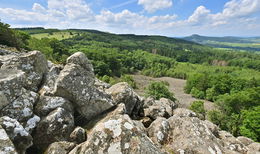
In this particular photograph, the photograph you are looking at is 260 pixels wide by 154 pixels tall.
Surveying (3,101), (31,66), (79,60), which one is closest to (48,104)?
(3,101)

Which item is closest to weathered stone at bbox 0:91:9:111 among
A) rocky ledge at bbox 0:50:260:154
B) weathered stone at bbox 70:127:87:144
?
rocky ledge at bbox 0:50:260:154

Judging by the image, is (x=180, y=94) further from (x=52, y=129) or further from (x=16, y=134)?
(x=16, y=134)

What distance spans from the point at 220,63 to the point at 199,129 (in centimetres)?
19572

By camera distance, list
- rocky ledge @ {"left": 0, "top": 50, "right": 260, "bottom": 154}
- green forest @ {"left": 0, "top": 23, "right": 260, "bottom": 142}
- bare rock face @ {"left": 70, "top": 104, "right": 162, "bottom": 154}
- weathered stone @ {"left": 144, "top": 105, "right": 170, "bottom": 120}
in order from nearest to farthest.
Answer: bare rock face @ {"left": 70, "top": 104, "right": 162, "bottom": 154}, rocky ledge @ {"left": 0, "top": 50, "right": 260, "bottom": 154}, weathered stone @ {"left": 144, "top": 105, "right": 170, "bottom": 120}, green forest @ {"left": 0, "top": 23, "right": 260, "bottom": 142}

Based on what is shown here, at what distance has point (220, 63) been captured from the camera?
575 feet

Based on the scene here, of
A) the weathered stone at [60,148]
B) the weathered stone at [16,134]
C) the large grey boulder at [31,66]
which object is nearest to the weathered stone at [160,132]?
the weathered stone at [60,148]

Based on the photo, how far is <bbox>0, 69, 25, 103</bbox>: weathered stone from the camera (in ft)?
24.0

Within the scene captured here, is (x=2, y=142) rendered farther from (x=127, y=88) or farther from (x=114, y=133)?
(x=127, y=88)

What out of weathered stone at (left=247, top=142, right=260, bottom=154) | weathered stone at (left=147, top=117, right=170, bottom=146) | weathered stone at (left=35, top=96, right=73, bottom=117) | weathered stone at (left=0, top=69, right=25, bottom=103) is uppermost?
weathered stone at (left=0, top=69, right=25, bottom=103)

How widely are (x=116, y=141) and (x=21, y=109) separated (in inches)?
209

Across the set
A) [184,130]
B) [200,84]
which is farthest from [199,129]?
[200,84]

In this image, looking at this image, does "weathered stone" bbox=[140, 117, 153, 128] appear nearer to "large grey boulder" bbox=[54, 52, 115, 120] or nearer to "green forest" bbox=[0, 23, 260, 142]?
"large grey boulder" bbox=[54, 52, 115, 120]

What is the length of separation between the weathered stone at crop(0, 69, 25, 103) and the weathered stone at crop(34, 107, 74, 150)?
192 cm

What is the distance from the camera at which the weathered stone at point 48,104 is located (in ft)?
27.4
